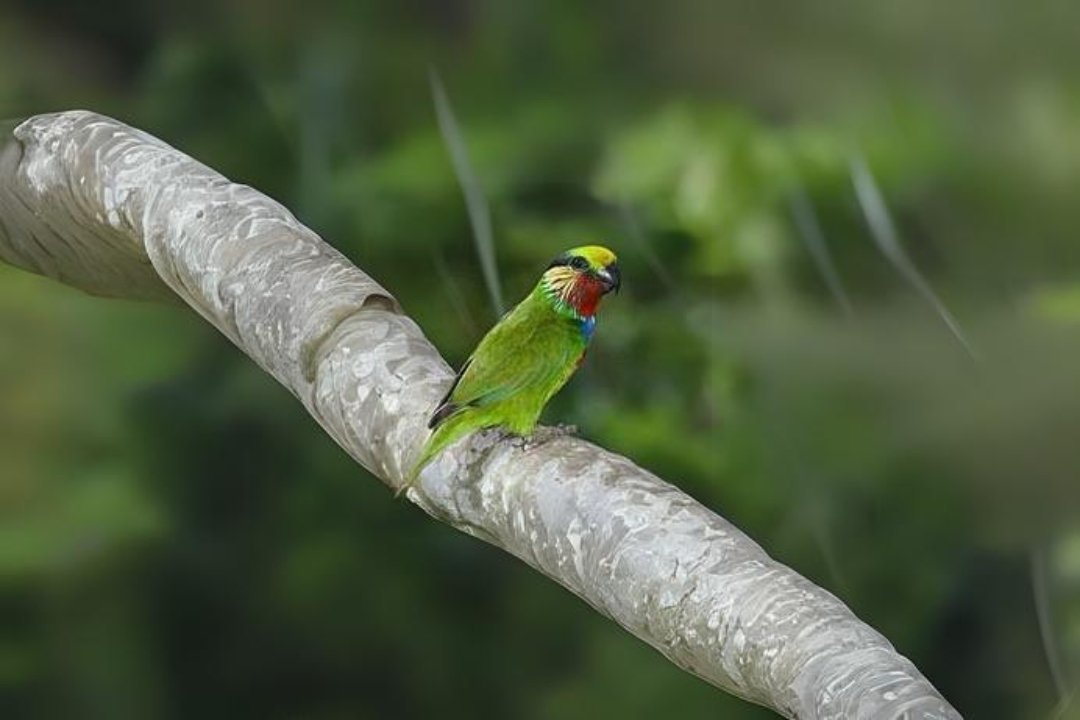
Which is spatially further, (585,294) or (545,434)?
(585,294)

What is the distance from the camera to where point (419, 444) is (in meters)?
1.29

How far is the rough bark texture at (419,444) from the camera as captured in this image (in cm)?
99

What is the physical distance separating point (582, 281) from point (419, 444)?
0.21 m

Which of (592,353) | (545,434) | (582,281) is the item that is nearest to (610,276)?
(582,281)

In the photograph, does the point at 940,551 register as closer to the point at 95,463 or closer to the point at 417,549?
the point at 417,549

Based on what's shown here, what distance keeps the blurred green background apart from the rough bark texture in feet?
1.76

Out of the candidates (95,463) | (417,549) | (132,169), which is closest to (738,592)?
(132,169)

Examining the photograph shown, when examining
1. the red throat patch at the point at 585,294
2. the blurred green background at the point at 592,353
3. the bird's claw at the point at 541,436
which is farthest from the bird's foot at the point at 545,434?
the blurred green background at the point at 592,353

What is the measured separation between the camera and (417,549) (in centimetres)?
248

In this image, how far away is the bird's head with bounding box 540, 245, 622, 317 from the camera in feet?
4.58

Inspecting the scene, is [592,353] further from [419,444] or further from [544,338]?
[419,444]

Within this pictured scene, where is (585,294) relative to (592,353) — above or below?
above

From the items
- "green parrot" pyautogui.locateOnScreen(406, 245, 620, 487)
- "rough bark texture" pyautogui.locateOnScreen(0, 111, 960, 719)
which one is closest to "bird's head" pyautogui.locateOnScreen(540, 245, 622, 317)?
"green parrot" pyautogui.locateOnScreen(406, 245, 620, 487)

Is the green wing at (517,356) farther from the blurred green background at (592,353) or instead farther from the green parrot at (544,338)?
the blurred green background at (592,353)
